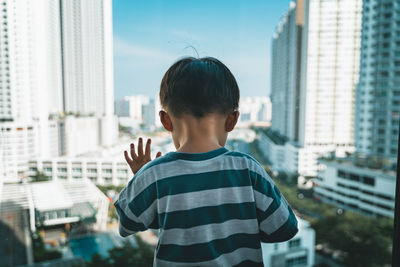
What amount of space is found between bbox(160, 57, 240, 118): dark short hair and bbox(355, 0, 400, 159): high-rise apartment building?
2.78m

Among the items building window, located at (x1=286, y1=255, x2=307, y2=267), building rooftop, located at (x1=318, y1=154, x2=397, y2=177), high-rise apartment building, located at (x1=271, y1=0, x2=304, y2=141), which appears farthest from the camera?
building rooftop, located at (x1=318, y1=154, x2=397, y2=177)

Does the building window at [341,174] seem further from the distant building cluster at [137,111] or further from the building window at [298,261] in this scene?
the distant building cluster at [137,111]

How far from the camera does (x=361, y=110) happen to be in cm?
347

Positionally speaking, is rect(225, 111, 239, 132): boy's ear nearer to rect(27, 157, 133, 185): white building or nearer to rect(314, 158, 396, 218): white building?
rect(27, 157, 133, 185): white building

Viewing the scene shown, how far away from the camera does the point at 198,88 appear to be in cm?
41

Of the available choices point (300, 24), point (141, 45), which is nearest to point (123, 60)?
point (141, 45)

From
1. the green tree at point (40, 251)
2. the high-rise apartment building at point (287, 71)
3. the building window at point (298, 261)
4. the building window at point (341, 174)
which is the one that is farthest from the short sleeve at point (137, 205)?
the building window at point (341, 174)

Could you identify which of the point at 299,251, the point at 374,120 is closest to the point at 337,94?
the point at 374,120

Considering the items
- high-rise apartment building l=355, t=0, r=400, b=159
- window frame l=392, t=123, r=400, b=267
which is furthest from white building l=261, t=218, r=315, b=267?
window frame l=392, t=123, r=400, b=267

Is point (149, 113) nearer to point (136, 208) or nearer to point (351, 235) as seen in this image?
point (136, 208)

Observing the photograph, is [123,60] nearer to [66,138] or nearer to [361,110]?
[66,138]

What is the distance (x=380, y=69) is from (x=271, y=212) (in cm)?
317

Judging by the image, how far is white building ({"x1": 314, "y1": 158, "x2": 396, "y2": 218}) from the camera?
352 centimetres

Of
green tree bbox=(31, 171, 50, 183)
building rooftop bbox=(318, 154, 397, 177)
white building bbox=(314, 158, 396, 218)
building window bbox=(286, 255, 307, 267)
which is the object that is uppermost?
green tree bbox=(31, 171, 50, 183)
